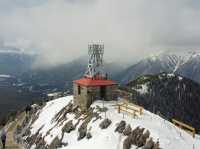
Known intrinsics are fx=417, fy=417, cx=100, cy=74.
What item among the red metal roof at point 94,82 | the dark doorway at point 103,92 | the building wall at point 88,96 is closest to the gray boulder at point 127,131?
the building wall at point 88,96

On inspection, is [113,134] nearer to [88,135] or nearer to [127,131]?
[127,131]

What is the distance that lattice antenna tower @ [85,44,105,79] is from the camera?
Answer: 93688 millimetres

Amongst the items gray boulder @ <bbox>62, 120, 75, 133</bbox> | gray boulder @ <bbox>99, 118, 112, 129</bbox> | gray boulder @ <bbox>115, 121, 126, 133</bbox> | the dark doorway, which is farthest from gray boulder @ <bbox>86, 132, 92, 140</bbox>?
the dark doorway

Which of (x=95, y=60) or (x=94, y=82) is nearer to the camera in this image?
(x=94, y=82)

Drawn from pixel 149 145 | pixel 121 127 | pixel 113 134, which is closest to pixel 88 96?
pixel 121 127

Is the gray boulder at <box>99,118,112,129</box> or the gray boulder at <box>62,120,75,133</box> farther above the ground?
the gray boulder at <box>99,118,112,129</box>

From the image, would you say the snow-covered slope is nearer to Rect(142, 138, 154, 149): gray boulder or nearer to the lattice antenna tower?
Rect(142, 138, 154, 149): gray boulder

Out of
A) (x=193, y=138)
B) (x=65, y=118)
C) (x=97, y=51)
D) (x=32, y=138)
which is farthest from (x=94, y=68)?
(x=193, y=138)

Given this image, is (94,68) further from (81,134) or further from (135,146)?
(135,146)

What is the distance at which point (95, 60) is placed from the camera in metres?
95.3

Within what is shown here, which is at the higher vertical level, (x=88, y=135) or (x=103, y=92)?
(x=103, y=92)

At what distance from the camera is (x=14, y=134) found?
325ft

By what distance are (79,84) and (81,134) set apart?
18665 mm

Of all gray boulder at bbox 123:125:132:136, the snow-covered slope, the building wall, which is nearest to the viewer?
the snow-covered slope
